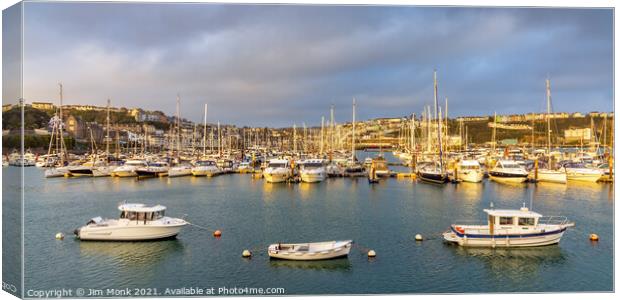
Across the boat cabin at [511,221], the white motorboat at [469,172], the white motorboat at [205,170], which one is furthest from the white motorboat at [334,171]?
the boat cabin at [511,221]

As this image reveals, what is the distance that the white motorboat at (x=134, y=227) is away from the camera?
1772cm

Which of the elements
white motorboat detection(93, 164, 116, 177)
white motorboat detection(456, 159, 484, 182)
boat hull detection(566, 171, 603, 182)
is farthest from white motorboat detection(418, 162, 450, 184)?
white motorboat detection(93, 164, 116, 177)

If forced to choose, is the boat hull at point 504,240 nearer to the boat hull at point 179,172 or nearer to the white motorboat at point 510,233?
the white motorboat at point 510,233

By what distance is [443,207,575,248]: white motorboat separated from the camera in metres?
17.0

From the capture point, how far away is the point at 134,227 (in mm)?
17766

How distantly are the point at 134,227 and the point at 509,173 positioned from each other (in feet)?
91.1

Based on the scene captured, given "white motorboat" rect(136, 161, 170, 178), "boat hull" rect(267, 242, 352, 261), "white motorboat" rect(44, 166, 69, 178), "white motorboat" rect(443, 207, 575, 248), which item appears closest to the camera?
"boat hull" rect(267, 242, 352, 261)

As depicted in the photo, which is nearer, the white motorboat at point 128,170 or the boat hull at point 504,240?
the boat hull at point 504,240

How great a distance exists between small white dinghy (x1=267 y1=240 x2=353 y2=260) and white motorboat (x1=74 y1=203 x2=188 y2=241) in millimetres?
4578

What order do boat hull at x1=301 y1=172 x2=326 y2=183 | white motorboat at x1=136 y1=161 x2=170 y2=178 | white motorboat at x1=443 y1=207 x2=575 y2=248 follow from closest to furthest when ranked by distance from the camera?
white motorboat at x1=443 y1=207 x2=575 y2=248 → boat hull at x1=301 y1=172 x2=326 y2=183 → white motorboat at x1=136 y1=161 x2=170 y2=178

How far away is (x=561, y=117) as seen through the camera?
42156 mm

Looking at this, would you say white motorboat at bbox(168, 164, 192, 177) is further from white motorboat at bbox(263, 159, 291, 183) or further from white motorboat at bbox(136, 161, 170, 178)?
white motorboat at bbox(263, 159, 291, 183)

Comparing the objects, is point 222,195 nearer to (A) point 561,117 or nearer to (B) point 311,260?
(B) point 311,260

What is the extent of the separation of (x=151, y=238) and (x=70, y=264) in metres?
3.20
